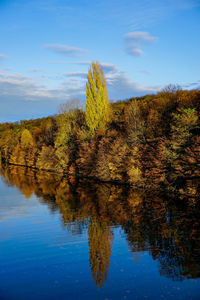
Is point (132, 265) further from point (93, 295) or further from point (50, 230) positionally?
point (50, 230)

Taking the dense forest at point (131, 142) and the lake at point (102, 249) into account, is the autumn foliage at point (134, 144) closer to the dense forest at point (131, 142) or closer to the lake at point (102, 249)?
the dense forest at point (131, 142)

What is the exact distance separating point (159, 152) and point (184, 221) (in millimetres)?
8349

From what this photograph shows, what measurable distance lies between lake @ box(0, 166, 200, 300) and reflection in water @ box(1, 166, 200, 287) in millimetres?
34

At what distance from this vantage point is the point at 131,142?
28.6m

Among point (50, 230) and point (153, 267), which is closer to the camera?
point (153, 267)

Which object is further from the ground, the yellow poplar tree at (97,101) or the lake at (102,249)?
the yellow poplar tree at (97,101)

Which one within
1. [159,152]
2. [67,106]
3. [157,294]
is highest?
[67,106]

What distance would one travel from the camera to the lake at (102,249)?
8883 millimetres

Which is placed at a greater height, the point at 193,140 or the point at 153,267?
the point at 193,140

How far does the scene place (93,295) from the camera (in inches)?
336

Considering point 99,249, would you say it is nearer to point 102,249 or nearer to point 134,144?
point 102,249

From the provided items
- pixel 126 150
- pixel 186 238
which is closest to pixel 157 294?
pixel 186 238

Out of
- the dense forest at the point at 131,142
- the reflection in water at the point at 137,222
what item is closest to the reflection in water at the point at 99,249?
the reflection in water at the point at 137,222

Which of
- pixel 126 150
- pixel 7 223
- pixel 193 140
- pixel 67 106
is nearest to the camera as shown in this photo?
pixel 7 223
